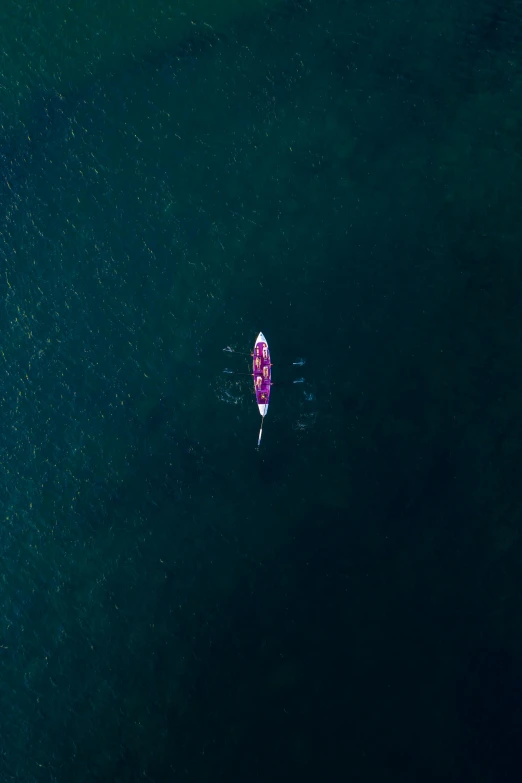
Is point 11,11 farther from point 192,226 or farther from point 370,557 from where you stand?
point 370,557

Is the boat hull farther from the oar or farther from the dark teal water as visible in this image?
the dark teal water

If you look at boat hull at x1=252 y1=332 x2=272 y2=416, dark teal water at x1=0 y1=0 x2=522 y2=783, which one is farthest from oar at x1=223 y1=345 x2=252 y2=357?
boat hull at x1=252 y1=332 x2=272 y2=416

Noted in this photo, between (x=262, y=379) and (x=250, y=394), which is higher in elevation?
(x=262, y=379)

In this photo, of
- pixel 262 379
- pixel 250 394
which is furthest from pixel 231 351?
pixel 250 394

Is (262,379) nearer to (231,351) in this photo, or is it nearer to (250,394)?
(250,394)

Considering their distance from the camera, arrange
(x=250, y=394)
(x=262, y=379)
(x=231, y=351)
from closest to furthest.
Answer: (x=262, y=379)
(x=250, y=394)
(x=231, y=351)

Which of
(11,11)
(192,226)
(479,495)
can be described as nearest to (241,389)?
(192,226)

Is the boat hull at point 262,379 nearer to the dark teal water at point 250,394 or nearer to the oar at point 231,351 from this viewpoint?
the oar at point 231,351

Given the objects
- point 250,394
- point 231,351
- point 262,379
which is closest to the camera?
point 262,379

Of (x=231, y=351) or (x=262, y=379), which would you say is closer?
(x=262, y=379)
